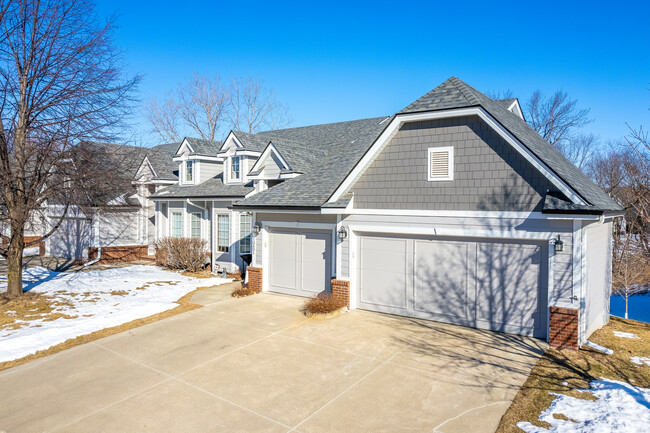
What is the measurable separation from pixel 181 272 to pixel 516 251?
45.1 feet

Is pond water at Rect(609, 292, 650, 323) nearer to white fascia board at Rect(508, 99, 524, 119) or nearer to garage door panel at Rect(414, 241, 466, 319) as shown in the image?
white fascia board at Rect(508, 99, 524, 119)

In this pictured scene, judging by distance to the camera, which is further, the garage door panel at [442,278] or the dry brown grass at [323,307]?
the dry brown grass at [323,307]

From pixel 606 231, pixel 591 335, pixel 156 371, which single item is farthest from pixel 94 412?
pixel 606 231

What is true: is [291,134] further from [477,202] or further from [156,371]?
[156,371]

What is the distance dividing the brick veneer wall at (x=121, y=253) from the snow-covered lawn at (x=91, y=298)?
2.57 m

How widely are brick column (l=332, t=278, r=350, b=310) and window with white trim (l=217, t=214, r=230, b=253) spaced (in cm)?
777

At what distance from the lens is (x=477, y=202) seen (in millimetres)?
9852

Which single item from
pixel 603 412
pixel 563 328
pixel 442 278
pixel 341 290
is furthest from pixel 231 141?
pixel 603 412

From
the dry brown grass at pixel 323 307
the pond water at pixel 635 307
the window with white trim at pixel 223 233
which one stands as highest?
the window with white trim at pixel 223 233

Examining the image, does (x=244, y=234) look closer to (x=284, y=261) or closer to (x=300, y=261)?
(x=284, y=261)

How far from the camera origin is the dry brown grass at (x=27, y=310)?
10.5m

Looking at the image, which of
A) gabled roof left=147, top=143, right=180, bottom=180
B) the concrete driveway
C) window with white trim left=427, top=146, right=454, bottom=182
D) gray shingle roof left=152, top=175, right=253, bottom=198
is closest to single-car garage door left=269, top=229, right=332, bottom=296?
the concrete driveway

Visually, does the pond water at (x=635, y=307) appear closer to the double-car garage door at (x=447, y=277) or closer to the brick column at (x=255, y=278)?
the double-car garage door at (x=447, y=277)

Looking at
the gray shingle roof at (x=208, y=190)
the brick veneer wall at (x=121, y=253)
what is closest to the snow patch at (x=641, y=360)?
the gray shingle roof at (x=208, y=190)
